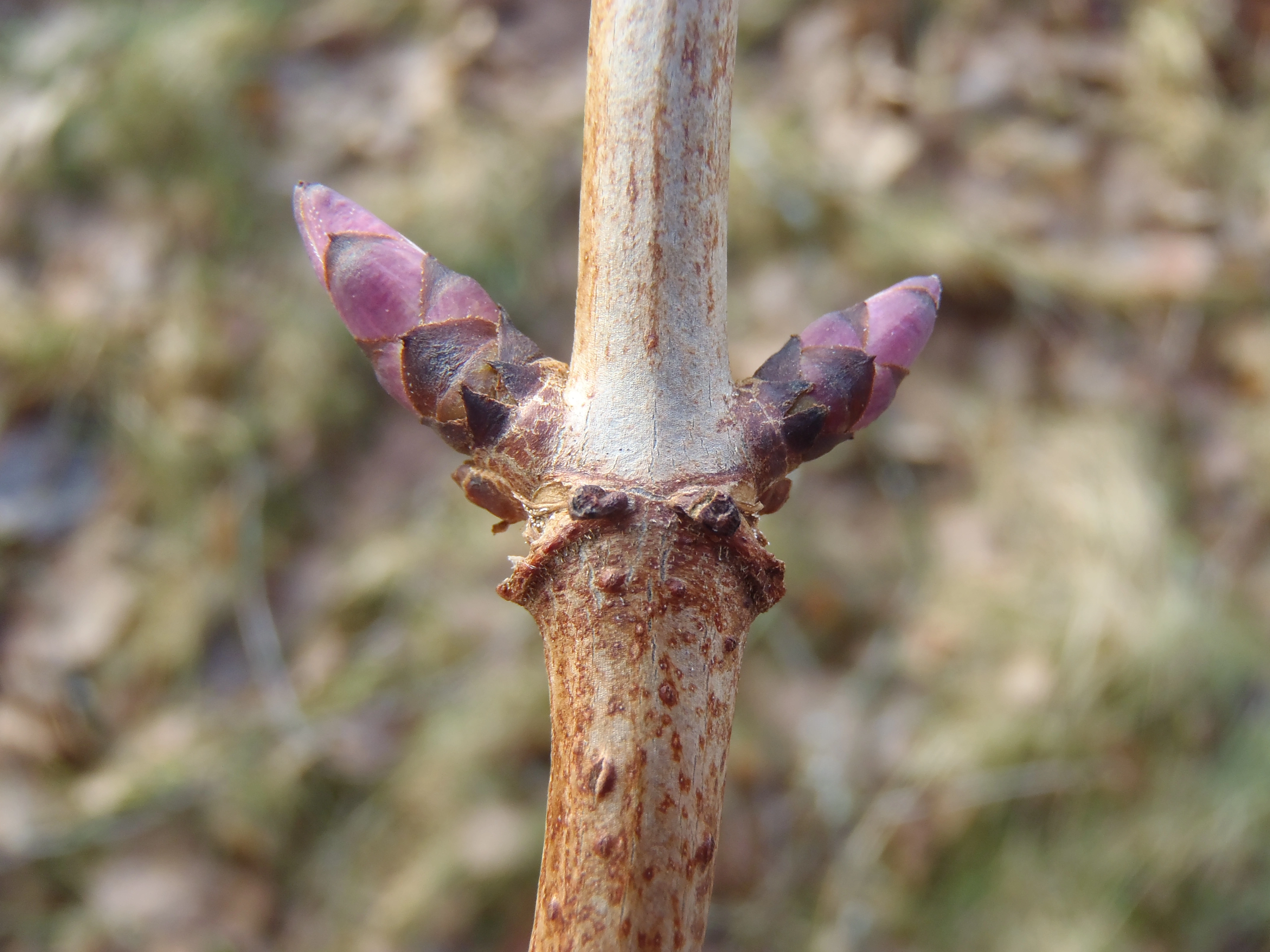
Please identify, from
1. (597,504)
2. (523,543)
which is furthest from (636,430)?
(523,543)

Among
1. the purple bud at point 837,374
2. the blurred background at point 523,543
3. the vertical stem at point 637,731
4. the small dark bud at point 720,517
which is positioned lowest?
the vertical stem at point 637,731

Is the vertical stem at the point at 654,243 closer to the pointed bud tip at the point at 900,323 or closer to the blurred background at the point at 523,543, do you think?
the pointed bud tip at the point at 900,323

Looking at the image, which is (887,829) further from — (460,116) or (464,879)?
(460,116)

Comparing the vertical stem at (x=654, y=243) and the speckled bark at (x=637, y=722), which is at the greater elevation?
the vertical stem at (x=654, y=243)

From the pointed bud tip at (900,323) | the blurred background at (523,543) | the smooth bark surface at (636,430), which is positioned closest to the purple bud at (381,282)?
the smooth bark surface at (636,430)

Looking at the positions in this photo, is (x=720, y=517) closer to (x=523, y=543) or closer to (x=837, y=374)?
(x=837, y=374)

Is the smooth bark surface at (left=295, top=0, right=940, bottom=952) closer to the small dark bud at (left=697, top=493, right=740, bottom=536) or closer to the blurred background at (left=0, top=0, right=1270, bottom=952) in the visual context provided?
the small dark bud at (left=697, top=493, right=740, bottom=536)
